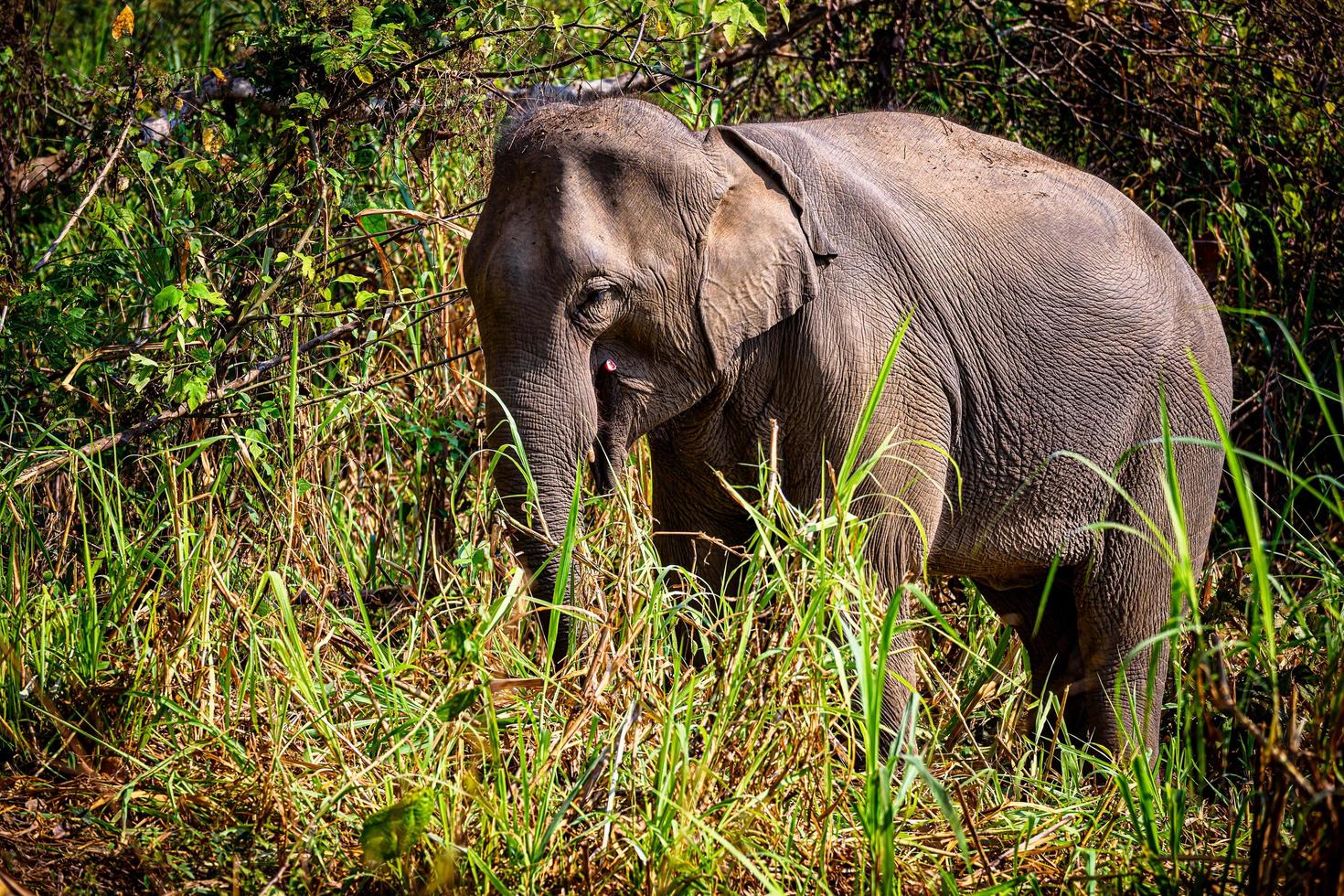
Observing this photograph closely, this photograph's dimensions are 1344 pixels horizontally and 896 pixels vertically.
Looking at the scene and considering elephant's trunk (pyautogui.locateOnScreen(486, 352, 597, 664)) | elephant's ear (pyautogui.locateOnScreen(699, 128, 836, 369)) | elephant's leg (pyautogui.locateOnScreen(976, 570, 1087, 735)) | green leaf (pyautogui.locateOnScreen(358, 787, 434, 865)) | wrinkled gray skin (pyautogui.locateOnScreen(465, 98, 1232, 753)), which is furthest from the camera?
elephant's leg (pyautogui.locateOnScreen(976, 570, 1087, 735))

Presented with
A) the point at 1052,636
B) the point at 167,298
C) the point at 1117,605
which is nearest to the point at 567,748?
the point at 167,298

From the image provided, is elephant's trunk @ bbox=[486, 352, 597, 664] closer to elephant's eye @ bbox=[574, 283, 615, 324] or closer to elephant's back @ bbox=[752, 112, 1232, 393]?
elephant's eye @ bbox=[574, 283, 615, 324]

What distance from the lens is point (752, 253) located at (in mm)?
3041

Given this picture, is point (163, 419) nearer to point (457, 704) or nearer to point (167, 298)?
point (167, 298)

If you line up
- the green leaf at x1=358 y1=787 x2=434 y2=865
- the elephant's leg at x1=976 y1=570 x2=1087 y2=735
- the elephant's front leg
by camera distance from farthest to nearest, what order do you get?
the elephant's leg at x1=976 y1=570 x2=1087 y2=735, the elephant's front leg, the green leaf at x1=358 y1=787 x2=434 y2=865

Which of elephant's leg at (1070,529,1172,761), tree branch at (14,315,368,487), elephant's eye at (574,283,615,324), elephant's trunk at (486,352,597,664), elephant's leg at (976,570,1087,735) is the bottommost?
elephant's leg at (976,570,1087,735)

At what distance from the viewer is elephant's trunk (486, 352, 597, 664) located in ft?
9.28

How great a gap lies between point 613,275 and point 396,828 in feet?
4.08

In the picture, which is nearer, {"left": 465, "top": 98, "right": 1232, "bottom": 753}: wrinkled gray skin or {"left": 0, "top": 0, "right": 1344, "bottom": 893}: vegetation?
{"left": 0, "top": 0, "right": 1344, "bottom": 893}: vegetation

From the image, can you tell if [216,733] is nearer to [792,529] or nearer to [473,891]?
[473,891]

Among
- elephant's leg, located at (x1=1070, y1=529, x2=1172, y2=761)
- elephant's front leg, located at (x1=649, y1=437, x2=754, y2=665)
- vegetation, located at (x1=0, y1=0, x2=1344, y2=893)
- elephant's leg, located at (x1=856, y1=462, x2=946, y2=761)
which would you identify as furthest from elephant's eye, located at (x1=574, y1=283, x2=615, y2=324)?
elephant's leg, located at (x1=1070, y1=529, x2=1172, y2=761)

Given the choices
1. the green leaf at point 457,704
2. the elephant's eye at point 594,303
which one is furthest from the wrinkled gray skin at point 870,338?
the green leaf at point 457,704

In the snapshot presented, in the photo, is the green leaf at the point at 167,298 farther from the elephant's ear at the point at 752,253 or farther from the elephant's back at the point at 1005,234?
the elephant's back at the point at 1005,234

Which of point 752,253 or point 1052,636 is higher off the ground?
point 752,253
